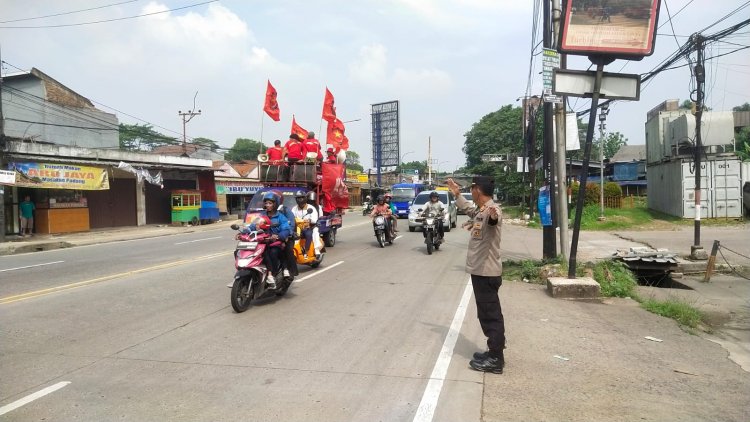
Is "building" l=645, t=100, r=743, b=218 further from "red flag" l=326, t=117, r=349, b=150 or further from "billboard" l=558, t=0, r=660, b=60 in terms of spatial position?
"billboard" l=558, t=0, r=660, b=60

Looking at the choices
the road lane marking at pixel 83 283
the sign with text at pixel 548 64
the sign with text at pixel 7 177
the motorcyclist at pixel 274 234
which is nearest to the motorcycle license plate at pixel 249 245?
the motorcyclist at pixel 274 234

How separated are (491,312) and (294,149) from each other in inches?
402

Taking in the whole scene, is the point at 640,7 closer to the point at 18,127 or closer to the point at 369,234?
the point at 369,234

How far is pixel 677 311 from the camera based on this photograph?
7.02 meters

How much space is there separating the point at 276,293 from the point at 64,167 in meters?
18.5

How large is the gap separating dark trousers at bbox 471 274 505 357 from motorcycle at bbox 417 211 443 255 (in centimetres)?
883

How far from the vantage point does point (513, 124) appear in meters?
65.3

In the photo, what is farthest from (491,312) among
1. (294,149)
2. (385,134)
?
(385,134)

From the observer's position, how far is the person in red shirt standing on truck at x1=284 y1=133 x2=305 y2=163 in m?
14.0

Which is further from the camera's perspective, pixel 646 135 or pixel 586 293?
pixel 646 135

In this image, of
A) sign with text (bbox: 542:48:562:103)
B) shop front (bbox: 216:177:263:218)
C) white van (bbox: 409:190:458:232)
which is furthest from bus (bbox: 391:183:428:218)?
sign with text (bbox: 542:48:562:103)

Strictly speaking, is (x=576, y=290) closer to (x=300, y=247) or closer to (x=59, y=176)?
(x=300, y=247)

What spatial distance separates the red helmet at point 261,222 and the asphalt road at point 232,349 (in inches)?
47.8

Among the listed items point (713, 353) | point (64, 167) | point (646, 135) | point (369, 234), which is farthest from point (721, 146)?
point (64, 167)
